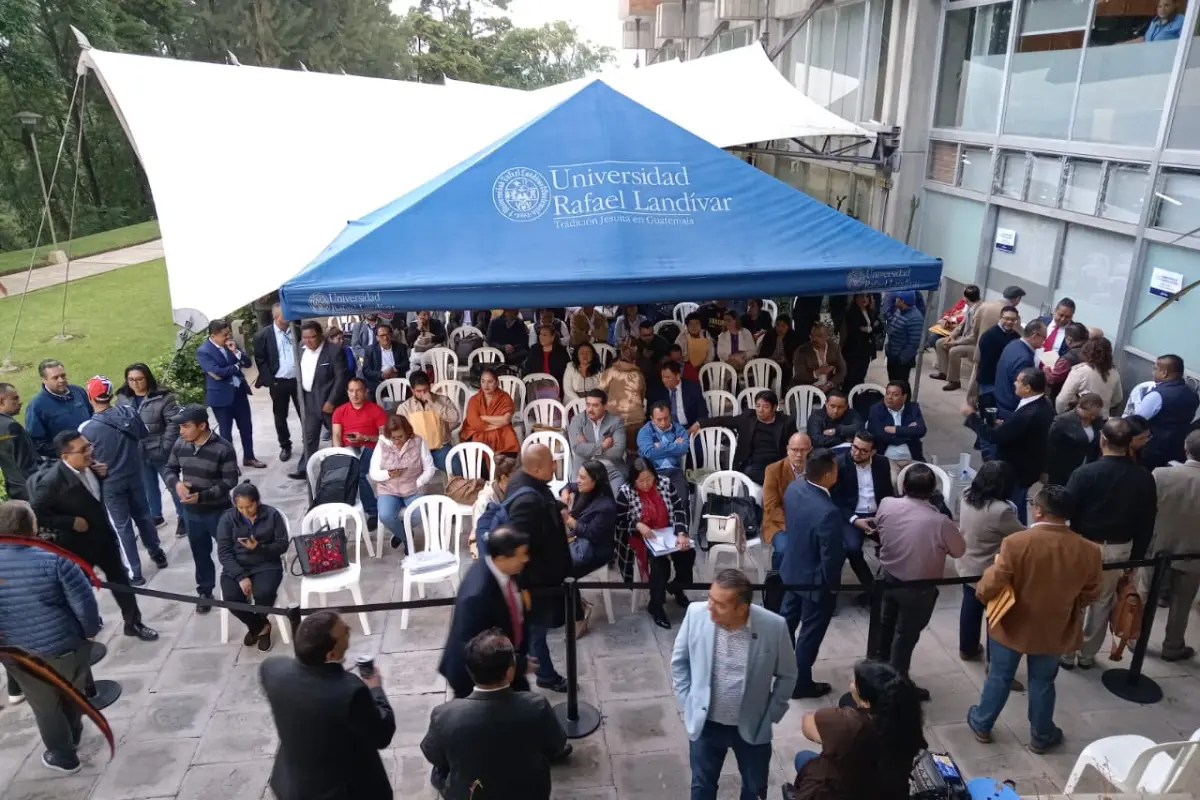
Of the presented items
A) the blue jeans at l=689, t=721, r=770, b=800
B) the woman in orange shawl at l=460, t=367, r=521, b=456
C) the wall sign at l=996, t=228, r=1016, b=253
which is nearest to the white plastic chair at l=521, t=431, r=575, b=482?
the woman in orange shawl at l=460, t=367, r=521, b=456

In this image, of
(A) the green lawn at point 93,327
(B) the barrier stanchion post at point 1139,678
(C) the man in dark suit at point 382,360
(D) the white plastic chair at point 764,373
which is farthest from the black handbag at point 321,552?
(A) the green lawn at point 93,327

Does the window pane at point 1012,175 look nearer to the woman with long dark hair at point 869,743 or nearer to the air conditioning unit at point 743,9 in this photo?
the woman with long dark hair at point 869,743

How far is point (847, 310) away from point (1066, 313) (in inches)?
79.8

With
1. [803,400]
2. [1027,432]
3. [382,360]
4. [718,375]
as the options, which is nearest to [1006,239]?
[803,400]

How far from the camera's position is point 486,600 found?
3.55 metres

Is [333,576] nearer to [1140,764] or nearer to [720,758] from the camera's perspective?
[720,758]

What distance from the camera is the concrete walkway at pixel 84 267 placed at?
17703 millimetres

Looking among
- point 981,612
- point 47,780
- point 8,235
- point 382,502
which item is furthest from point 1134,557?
point 8,235

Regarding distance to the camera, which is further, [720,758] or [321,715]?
[720,758]

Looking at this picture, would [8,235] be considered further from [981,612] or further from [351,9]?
[981,612]

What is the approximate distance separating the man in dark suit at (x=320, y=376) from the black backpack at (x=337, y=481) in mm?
1020

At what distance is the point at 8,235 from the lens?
29.1 meters

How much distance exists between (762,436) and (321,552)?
11.0 ft

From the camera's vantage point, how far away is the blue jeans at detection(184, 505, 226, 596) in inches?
213
